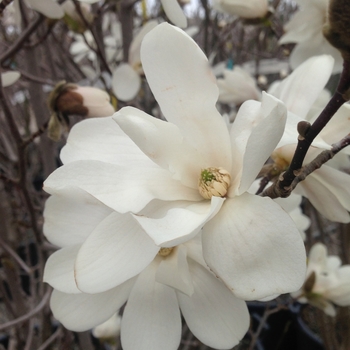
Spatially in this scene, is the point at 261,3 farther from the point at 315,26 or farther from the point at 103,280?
the point at 103,280

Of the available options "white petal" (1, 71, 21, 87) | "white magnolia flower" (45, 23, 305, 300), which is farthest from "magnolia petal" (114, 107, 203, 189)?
→ "white petal" (1, 71, 21, 87)

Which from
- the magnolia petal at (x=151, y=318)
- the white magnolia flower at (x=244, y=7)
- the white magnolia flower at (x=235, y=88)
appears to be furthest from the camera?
the white magnolia flower at (x=235, y=88)

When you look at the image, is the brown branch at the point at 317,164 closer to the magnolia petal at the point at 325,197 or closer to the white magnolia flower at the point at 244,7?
the magnolia petal at the point at 325,197

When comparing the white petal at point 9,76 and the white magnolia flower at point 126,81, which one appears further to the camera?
the white magnolia flower at point 126,81

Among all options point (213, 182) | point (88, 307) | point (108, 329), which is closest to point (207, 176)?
point (213, 182)

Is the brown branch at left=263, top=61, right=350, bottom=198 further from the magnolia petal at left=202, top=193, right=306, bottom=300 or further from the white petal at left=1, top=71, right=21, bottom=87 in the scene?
the white petal at left=1, top=71, right=21, bottom=87

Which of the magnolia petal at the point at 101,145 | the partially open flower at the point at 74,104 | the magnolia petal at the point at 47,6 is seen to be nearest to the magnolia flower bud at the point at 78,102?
the partially open flower at the point at 74,104

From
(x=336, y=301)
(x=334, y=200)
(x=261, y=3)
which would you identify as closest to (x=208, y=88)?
(x=334, y=200)
